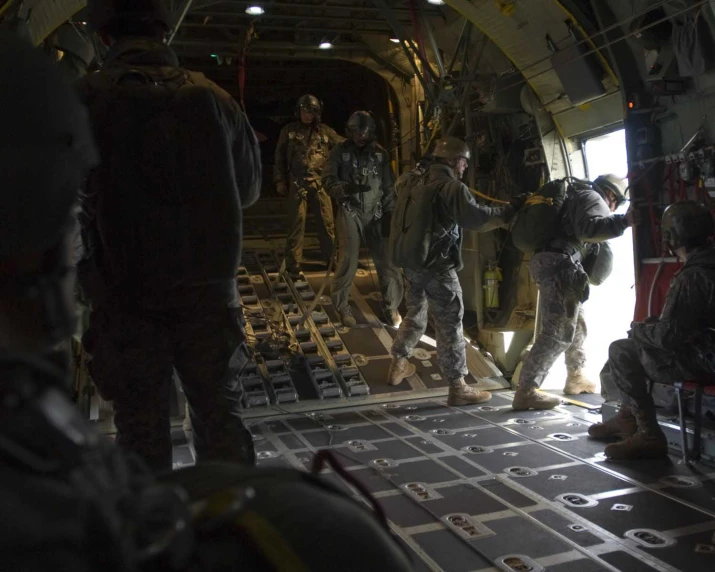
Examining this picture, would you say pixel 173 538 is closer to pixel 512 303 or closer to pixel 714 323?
pixel 714 323

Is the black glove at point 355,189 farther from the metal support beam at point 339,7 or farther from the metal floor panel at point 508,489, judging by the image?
the metal floor panel at point 508,489

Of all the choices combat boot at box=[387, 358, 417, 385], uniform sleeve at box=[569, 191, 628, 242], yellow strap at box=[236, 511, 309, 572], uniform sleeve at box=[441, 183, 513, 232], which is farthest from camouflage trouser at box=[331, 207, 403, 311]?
yellow strap at box=[236, 511, 309, 572]

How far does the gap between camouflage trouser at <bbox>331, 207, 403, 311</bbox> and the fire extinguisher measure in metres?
0.99

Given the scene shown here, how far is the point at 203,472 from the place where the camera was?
1026 mm

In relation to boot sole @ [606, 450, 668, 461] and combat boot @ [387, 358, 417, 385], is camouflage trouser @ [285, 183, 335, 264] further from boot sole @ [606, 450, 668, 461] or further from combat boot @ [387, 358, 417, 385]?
boot sole @ [606, 450, 668, 461]

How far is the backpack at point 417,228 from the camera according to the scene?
19.3ft

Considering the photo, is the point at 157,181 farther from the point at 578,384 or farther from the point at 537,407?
the point at 578,384

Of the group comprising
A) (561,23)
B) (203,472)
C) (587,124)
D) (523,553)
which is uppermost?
(561,23)

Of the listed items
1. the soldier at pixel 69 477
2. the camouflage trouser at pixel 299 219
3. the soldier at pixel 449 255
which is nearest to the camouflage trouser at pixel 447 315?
the soldier at pixel 449 255

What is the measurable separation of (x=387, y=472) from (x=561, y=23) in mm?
3799

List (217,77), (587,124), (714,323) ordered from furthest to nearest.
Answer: (217,77) < (587,124) < (714,323)

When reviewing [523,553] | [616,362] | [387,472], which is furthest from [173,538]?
[616,362]

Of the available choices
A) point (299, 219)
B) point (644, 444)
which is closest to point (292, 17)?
point (299, 219)

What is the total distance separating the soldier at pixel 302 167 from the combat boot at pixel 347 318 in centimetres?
121
